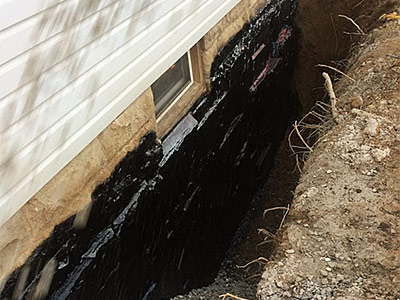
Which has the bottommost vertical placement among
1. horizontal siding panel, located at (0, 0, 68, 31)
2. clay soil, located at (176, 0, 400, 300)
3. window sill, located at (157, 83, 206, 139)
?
clay soil, located at (176, 0, 400, 300)

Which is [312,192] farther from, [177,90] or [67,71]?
[67,71]

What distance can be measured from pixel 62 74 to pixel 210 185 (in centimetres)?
289

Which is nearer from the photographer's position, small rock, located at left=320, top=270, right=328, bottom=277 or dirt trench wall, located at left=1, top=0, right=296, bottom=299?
small rock, located at left=320, top=270, right=328, bottom=277

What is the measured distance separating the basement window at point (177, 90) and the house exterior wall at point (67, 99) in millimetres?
370

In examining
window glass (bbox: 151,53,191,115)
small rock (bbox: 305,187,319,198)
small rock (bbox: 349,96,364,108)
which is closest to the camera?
small rock (bbox: 305,187,319,198)

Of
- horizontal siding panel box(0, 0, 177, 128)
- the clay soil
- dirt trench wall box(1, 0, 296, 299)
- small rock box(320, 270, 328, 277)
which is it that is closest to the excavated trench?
dirt trench wall box(1, 0, 296, 299)

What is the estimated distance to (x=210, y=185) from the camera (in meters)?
5.06

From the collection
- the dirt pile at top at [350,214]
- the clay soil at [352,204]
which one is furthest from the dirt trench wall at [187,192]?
the dirt pile at top at [350,214]

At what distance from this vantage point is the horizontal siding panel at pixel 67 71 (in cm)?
210

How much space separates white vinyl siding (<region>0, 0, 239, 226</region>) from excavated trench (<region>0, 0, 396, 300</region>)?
529mm

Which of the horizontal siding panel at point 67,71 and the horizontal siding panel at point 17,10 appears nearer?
the horizontal siding panel at point 17,10

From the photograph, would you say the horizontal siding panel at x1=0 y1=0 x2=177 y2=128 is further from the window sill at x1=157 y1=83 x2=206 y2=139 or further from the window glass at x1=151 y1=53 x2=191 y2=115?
the window sill at x1=157 y1=83 x2=206 y2=139

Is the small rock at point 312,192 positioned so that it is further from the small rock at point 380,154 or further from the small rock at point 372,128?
the small rock at point 372,128

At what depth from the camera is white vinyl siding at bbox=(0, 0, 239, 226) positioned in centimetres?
208
